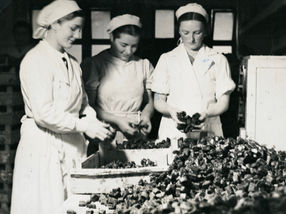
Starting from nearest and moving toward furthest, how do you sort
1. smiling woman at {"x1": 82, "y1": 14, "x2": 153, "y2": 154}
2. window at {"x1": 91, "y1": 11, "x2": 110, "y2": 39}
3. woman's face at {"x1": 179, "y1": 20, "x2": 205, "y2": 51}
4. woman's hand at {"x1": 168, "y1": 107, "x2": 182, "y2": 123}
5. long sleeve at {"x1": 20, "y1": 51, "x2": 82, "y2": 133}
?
long sleeve at {"x1": 20, "y1": 51, "x2": 82, "y2": 133}, woman's hand at {"x1": 168, "y1": 107, "x2": 182, "y2": 123}, woman's face at {"x1": 179, "y1": 20, "x2": 205, "y2": 51}, smiling woman at {"x1": 82, "y1": 14, "x2": 153, "y2": 154}, window at {"x1": 91, "y1": 11, "x2": 110, "y2": 39}

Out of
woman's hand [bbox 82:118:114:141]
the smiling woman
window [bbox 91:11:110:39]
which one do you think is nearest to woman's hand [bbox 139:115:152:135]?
the smiling woman

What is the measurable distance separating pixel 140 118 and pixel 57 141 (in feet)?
2.49

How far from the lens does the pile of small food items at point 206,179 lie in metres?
2.18

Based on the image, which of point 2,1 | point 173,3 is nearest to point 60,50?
point 2,1

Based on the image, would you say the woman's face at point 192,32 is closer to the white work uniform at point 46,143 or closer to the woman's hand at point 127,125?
the woman's hand at point 127,125

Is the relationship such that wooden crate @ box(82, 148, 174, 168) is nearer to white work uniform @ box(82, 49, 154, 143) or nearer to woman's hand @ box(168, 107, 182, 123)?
woman's hand @ box(168, 107, 182, 123)

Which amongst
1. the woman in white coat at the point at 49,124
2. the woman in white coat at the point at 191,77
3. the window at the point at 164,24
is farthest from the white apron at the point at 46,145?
the window at the point at 164,24

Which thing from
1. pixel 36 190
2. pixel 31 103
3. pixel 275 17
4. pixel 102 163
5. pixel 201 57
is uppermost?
pixel 275 17

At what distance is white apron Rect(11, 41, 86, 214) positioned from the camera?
3070 millimetres

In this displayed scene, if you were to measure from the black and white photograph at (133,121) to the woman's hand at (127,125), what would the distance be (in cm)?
1

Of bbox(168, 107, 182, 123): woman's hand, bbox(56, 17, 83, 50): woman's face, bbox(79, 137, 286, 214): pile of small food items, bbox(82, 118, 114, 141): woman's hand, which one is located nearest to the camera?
bbox(79, 137, 286, 214): pile of small food items

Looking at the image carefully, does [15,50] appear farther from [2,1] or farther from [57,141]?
[57,141]

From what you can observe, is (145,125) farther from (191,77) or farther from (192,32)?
(192,32)

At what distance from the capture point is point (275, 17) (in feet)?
16.0
